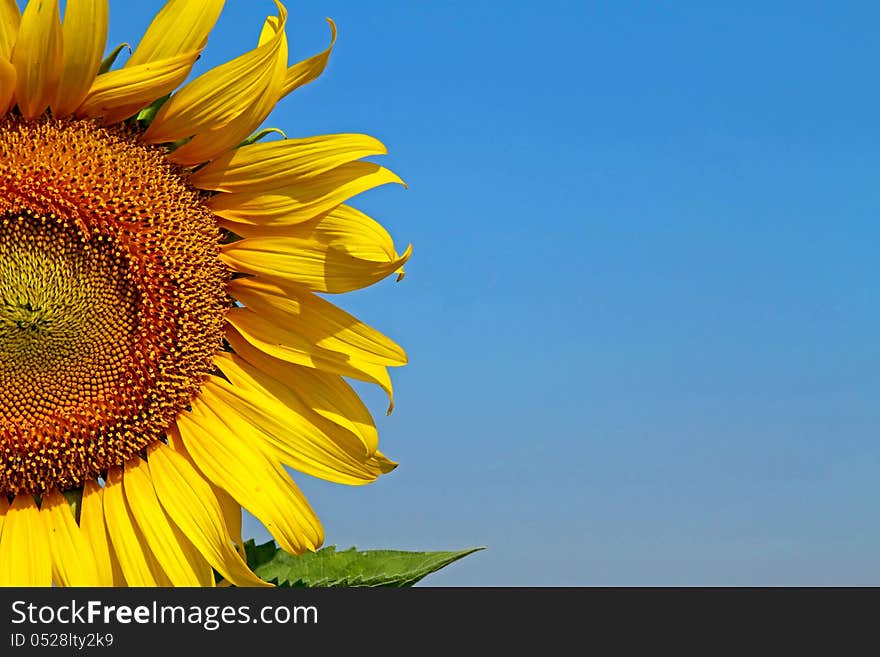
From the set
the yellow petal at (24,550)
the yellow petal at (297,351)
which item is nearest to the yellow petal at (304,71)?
the yellow petal at (297,351)

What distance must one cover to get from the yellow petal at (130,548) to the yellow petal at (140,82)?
5.30 feet

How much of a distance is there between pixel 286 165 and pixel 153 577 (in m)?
1.75

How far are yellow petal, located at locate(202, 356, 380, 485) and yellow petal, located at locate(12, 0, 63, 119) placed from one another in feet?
4.22

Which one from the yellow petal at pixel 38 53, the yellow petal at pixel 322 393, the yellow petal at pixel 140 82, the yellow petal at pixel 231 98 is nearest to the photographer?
the yellow petal at pixel 38 53

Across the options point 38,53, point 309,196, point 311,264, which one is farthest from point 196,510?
point 38,53

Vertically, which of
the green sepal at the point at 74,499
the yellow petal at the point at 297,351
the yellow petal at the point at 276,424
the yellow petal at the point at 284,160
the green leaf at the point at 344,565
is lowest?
the green leaf at the point at 344,565

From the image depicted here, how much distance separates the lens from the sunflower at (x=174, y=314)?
459 centimetres

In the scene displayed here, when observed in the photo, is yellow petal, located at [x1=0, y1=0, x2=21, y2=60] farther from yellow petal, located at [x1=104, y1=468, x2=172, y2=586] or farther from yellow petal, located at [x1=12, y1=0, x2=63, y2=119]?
yellow petal, located at [x1=104, y1=468, x2=172, y2=586]

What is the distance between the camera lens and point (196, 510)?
193 inches

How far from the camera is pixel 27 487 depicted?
191 inches

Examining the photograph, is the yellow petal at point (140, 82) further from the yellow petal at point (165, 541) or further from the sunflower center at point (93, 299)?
the yellow petal at point (165, 541)

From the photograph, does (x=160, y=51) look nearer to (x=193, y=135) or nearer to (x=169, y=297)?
(x=193, y=135)

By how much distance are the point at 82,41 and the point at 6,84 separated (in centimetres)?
32
